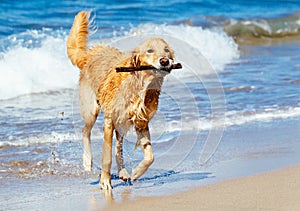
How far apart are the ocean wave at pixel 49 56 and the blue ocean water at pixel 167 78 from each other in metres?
0.02

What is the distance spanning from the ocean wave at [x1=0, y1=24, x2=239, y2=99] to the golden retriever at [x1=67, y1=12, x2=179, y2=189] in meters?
3.91

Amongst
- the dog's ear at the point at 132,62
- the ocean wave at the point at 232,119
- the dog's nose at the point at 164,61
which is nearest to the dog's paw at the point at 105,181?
the dog's ear at the point at 132,62

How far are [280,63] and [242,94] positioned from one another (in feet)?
11.1

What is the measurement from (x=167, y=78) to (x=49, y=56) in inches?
145

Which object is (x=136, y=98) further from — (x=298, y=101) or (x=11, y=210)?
(x=298, y=101)

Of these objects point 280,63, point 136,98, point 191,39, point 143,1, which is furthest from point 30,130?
point 143,1

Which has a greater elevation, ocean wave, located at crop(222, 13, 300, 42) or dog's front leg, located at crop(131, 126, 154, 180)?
ocean wave, located at crop(222, 13, 300, 42)

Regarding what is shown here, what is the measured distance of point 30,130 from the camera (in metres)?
8.38

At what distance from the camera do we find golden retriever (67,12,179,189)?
5.85 metres

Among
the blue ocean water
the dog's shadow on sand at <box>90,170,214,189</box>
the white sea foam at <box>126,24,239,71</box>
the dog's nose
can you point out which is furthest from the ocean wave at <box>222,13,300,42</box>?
the dog's nose

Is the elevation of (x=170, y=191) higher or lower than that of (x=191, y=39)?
lower

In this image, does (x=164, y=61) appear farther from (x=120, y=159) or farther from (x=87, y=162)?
(x=87, y=162)

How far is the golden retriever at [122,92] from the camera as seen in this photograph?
5.85 metres

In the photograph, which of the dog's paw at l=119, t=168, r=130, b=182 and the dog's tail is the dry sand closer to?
the dog's paw at l=119, t=168, r=130, b=182
